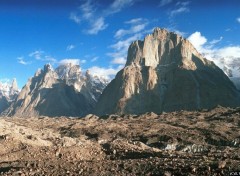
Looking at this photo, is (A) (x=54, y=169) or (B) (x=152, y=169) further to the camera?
(A) (x=54, y=169)

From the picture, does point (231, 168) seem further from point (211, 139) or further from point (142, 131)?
point (142, 131)

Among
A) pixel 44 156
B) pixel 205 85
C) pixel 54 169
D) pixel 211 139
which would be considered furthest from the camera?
pixel 205 85

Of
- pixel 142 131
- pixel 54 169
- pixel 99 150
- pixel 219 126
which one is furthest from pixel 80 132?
pixel 54 169

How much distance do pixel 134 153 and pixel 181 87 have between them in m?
174

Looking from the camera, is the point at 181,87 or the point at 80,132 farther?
the point at 181,87

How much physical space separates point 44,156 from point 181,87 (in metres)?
177

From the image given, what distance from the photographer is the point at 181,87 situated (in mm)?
198000

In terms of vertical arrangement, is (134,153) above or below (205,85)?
below

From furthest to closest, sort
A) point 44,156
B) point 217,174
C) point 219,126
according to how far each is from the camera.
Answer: point 219,126
point 44,156
point 217,174

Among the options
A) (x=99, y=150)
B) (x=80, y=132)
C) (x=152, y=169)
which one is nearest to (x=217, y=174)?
(x=152, y=169)

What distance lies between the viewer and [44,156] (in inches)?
993

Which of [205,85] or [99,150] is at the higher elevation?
[205,85]

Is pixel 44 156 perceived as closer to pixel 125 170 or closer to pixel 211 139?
pixel 125 170

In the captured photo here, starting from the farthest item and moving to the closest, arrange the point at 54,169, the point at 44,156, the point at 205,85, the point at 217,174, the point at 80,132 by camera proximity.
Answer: the point at 205,85
the point at 80,132
the point at 44,156
the point at 54,169
the point at 217,174
